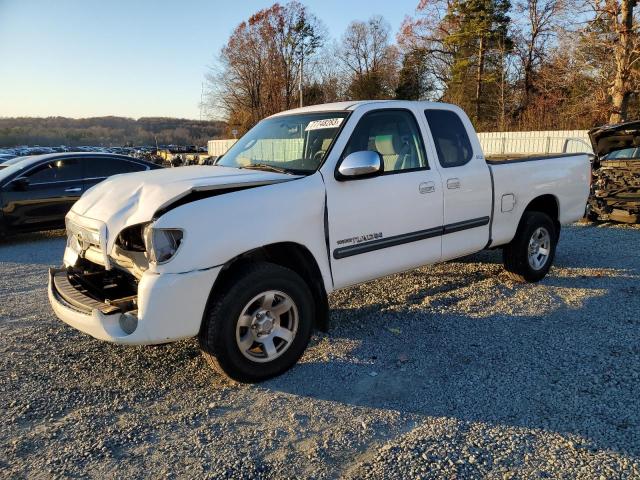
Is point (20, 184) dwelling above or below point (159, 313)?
above

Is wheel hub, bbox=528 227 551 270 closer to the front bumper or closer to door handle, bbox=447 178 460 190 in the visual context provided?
door handle, bbox=447 178 460 190

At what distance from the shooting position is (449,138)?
4.94 metres

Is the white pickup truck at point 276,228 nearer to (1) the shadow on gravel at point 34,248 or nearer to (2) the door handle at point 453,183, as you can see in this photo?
(2) the door handle at point 453,183

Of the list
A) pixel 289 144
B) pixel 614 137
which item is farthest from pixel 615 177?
pixel 289 144

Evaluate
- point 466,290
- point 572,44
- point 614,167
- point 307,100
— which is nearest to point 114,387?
point 466,290

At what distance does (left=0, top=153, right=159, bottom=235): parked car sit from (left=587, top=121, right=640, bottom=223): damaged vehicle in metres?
9.51

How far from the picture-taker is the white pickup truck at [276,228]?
10.4 feet

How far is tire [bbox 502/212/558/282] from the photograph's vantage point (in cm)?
566

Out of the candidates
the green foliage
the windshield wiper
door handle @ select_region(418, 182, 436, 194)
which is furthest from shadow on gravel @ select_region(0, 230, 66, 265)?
the green foliage

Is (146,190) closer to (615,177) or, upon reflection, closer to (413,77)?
(615,177)

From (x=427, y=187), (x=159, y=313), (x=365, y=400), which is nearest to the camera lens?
(x=159, y=313)

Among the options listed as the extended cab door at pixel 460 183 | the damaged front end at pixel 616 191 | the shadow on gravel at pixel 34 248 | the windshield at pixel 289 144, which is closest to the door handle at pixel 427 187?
the extended cab door at pixel 460 183

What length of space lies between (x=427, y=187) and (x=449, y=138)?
76 centimetres

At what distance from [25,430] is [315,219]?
2256 millimetres
